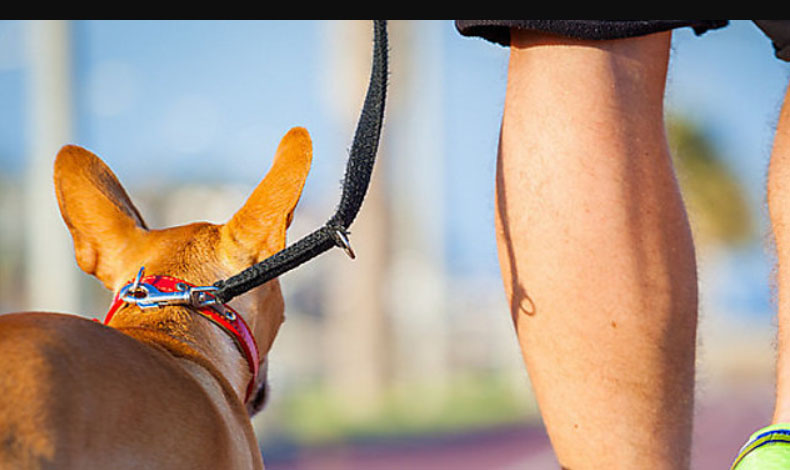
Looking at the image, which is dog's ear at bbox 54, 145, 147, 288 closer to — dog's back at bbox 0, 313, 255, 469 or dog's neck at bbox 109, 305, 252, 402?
dog's neck at bbox 109, 305, 252, 402

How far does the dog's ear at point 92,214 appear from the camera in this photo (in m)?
2.45

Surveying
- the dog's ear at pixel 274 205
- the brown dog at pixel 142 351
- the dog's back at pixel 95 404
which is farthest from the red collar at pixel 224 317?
the dog's back at pixel 95 404

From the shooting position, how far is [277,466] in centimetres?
1214

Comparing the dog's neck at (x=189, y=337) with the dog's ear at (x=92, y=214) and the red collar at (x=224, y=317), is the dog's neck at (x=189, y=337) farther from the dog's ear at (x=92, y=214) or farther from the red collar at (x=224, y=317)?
the dog's ear at (x=92, y=214)

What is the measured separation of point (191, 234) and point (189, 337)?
11.5 inches

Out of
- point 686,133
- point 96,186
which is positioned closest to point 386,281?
point 96,186

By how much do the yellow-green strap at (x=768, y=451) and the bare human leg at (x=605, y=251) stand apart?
29 centimetres

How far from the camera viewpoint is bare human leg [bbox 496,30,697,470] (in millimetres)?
2225

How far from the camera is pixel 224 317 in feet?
7.38

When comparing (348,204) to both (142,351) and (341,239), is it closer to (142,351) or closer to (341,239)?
(341,239)

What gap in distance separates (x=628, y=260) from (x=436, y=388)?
17.3 metres

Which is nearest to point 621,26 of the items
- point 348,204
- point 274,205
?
point 348,204

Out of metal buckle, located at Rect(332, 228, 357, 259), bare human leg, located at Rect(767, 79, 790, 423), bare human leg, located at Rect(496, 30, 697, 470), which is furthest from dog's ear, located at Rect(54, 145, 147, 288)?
bare human leg, located at Rect(767, 79, 790, 423)

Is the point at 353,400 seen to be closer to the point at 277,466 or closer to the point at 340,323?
the point at 340,323
